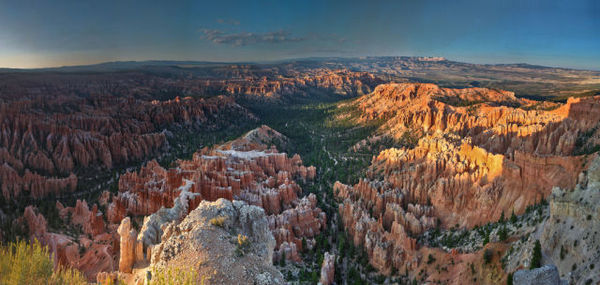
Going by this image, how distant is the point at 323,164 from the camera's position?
58969mm

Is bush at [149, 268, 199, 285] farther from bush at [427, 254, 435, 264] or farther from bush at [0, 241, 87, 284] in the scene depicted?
bush at [427, 254, 435, 264]

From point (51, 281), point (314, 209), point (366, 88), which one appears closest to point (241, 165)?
point (314, 209)

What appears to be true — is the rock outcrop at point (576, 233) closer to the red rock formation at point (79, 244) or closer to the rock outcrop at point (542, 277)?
the rock outcrop at point (542, 277)

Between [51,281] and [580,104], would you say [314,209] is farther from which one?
[580,104]

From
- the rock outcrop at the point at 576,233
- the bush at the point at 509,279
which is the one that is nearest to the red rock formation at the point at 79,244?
Result: the bush at the point at 509,279

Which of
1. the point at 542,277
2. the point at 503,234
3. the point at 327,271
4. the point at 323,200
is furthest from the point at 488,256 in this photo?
the point at 323,200

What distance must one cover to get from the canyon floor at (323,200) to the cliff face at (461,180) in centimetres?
15

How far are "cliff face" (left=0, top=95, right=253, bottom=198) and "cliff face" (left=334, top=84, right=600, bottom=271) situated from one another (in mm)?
39544

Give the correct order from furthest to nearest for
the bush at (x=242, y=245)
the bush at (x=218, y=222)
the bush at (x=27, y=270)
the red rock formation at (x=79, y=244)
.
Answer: the red rock formation at (x=79, y=244) < the bush at (x=218, y=222) < the bush at (x=242, y=245) < the bush at (x=27, y=270)

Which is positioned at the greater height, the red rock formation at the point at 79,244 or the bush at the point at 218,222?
the bush at the point at 218,222

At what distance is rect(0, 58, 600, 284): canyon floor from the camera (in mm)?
15367

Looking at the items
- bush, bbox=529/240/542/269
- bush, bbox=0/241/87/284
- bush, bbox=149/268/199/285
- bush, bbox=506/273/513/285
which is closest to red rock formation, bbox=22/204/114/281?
bush, bbox=0/241/87/284

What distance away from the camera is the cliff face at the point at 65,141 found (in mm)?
43281

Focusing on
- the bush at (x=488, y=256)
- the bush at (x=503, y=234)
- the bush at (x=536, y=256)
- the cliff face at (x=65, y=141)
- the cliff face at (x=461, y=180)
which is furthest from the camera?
the cliff face at (x=65, y=141)
